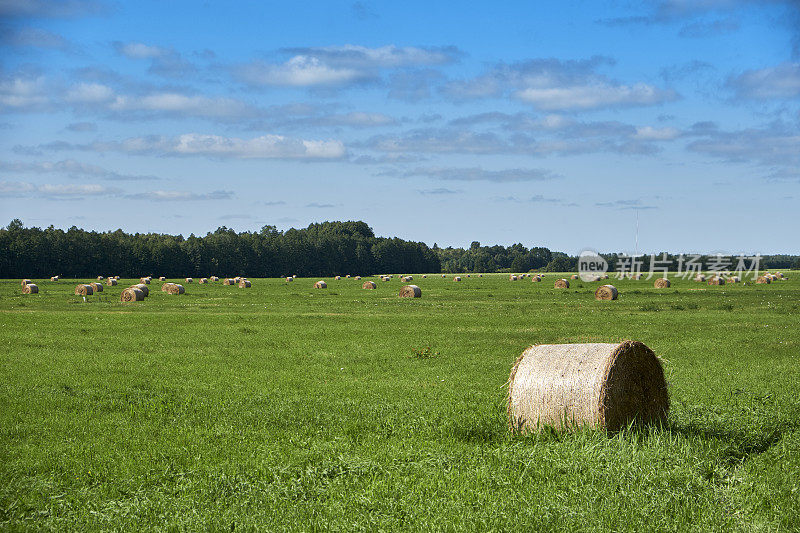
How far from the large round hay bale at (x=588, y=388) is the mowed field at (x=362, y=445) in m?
0.35

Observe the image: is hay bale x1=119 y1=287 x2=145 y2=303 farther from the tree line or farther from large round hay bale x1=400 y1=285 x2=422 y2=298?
the tree line

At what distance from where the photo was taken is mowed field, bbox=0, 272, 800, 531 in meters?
7.51

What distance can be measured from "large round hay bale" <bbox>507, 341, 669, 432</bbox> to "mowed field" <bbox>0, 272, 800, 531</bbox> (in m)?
0.35

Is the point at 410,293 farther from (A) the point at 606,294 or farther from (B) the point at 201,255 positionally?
(B) the point at 201,255

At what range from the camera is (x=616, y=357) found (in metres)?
10.6

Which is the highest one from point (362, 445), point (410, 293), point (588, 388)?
point (588, 388)

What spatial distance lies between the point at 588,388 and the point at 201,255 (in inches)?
5562

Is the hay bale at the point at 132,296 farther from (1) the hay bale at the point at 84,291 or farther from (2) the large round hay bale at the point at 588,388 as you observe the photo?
(2) the large round hay bale at the point at 588,388

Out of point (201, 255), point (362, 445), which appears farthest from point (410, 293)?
point (201, 255)

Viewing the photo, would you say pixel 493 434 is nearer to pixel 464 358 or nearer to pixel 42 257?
pixel 464 358

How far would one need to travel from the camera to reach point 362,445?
10219 mm

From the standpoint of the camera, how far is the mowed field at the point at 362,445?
7.51 m

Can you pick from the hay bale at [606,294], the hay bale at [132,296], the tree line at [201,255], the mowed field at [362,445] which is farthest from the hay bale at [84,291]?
the tree line at [201,255]

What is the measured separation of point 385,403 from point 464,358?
6.81 m
